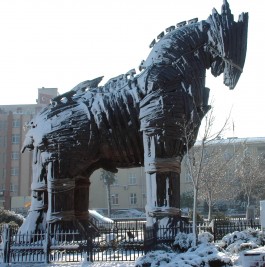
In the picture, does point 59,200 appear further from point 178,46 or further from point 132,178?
point 132,178

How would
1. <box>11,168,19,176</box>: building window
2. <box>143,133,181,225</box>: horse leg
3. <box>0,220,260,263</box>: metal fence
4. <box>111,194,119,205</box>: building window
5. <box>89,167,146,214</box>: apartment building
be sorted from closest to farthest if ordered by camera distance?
<box>0,220,260,263</box>: metal fence
<box>143,133,181,225</box>: horse leg
<box>11,168,19,176</box>: building window
<box>89,167,146,214</box>: apartment building
<box>111,194,119,205</box>: building window

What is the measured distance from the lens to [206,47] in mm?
12625

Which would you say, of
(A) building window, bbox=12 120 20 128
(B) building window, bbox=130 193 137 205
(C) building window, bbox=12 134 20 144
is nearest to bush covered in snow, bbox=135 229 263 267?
(B) building window, bbox=130 193 137 205

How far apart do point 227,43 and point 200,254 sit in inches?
243

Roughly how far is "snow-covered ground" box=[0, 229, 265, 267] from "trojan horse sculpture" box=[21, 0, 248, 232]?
4.64ft

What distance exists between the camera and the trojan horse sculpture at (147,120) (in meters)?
11.9

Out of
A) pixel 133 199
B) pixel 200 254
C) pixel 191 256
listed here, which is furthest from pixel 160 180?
pixel 133 199

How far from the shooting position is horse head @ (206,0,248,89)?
40.8 ft

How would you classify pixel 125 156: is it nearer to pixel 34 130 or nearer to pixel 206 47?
pixel 34 130

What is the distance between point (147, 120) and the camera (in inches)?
471

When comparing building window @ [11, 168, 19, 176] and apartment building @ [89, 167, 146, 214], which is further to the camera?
apartment building @ [89, 167, 146, 214]

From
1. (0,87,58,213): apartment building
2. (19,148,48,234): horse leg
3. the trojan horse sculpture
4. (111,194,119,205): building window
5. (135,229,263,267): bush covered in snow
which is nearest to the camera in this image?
(135,229,263,267): bush covered in snow

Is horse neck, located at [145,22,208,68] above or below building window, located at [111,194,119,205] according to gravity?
above

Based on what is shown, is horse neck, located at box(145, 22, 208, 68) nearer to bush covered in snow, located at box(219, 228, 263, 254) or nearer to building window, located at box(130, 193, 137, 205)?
bush covered in snow, located at box(219, 228, 263, 254)
